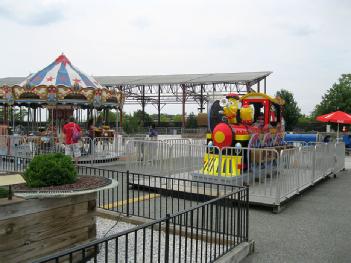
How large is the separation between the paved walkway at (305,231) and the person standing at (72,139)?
808cm

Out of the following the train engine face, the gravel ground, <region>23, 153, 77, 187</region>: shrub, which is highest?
the train engine face

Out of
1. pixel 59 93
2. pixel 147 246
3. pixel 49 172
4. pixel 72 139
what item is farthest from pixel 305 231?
pixel 59 93

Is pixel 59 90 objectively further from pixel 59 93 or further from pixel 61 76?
pixel 61 76

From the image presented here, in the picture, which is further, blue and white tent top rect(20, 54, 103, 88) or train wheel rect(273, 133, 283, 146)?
blue and white tent top rect(20, 54, 103, 88)

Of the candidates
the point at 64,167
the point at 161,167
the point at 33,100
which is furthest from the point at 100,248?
the point at 33,100

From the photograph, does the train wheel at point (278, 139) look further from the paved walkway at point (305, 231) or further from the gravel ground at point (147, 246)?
the gravel ground at point (147, 246)

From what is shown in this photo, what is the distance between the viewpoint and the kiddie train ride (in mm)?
8680

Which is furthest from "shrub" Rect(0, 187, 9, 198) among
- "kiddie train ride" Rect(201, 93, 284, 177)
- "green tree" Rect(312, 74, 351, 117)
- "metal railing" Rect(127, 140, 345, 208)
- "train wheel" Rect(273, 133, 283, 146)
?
"green tree" Rect(312, 74, 351, 117)

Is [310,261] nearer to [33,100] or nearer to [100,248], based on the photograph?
[100,248]

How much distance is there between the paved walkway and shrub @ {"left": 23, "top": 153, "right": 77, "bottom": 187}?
262 centimetres

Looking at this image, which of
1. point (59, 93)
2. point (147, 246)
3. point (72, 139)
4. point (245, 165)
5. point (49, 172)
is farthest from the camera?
point (59, 93)

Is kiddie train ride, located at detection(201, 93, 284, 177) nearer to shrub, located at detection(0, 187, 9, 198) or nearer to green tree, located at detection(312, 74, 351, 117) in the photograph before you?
shrub, located at detection(0, 187, 9, 198)

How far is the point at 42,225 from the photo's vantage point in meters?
4.09

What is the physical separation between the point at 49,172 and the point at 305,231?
427cm
